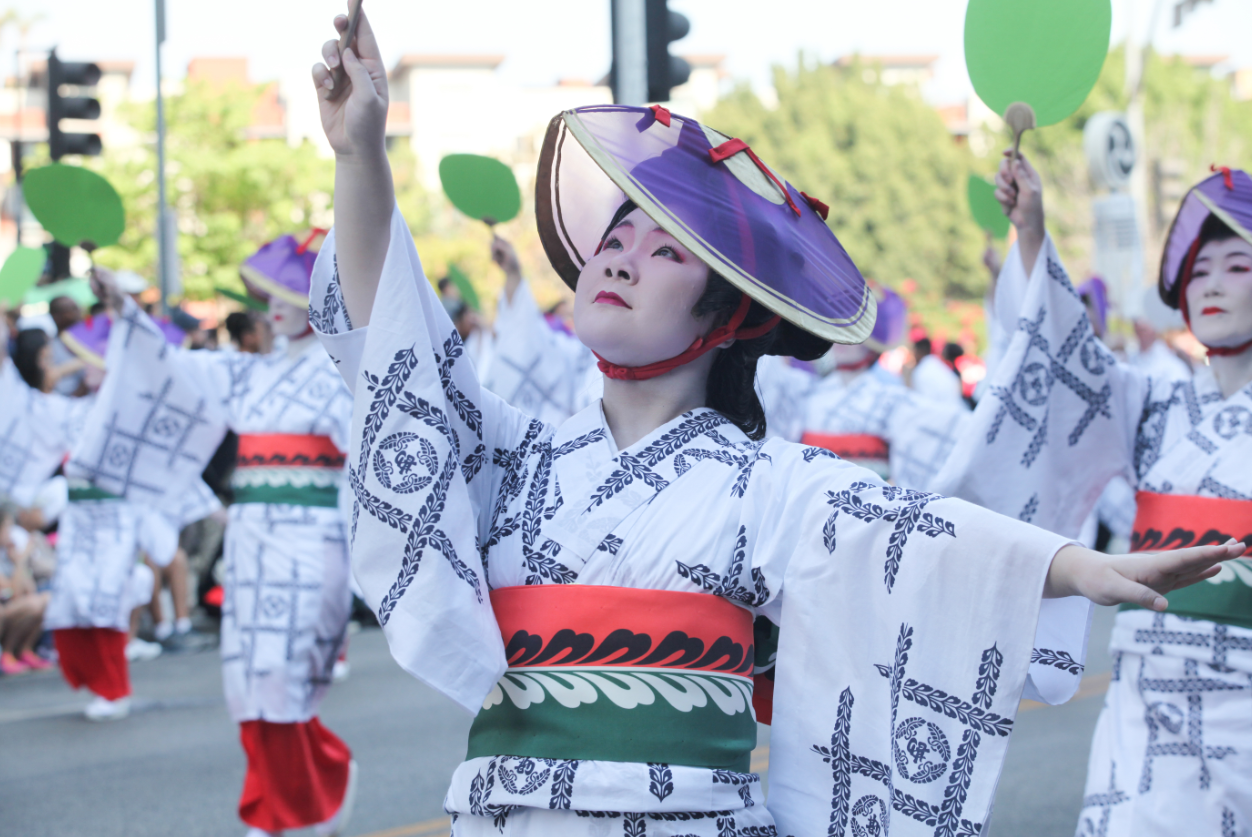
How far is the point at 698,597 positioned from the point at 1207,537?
1677mm

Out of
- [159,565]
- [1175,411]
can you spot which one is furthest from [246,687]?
[159,565]

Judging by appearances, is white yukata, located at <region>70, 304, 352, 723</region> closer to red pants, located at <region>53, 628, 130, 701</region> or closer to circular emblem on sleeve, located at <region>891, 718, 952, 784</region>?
red pants, located at <region>53, 628, 130, 701</region>

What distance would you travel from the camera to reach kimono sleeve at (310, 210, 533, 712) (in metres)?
1.75

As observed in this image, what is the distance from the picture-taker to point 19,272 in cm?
530

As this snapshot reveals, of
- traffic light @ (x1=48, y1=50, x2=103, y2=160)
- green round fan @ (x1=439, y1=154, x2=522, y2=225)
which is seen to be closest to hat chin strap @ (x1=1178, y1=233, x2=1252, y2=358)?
green round fan @ (x1=439, y1=154, x2=522, y2=225)

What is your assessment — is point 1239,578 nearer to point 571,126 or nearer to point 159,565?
point 571,126

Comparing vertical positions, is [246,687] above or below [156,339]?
below

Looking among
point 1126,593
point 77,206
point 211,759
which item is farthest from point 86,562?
point 1126,593

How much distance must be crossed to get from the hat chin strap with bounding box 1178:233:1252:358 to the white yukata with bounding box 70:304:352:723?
9.36ft

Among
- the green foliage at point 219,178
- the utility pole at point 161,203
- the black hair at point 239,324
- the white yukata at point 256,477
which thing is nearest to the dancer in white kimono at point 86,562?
the black hair at point 239,324

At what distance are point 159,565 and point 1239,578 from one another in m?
6.61

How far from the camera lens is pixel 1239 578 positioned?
2.91 metres

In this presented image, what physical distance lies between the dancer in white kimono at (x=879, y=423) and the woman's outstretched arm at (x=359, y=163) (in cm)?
570

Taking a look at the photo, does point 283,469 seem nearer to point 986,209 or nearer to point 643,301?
point 986,209
